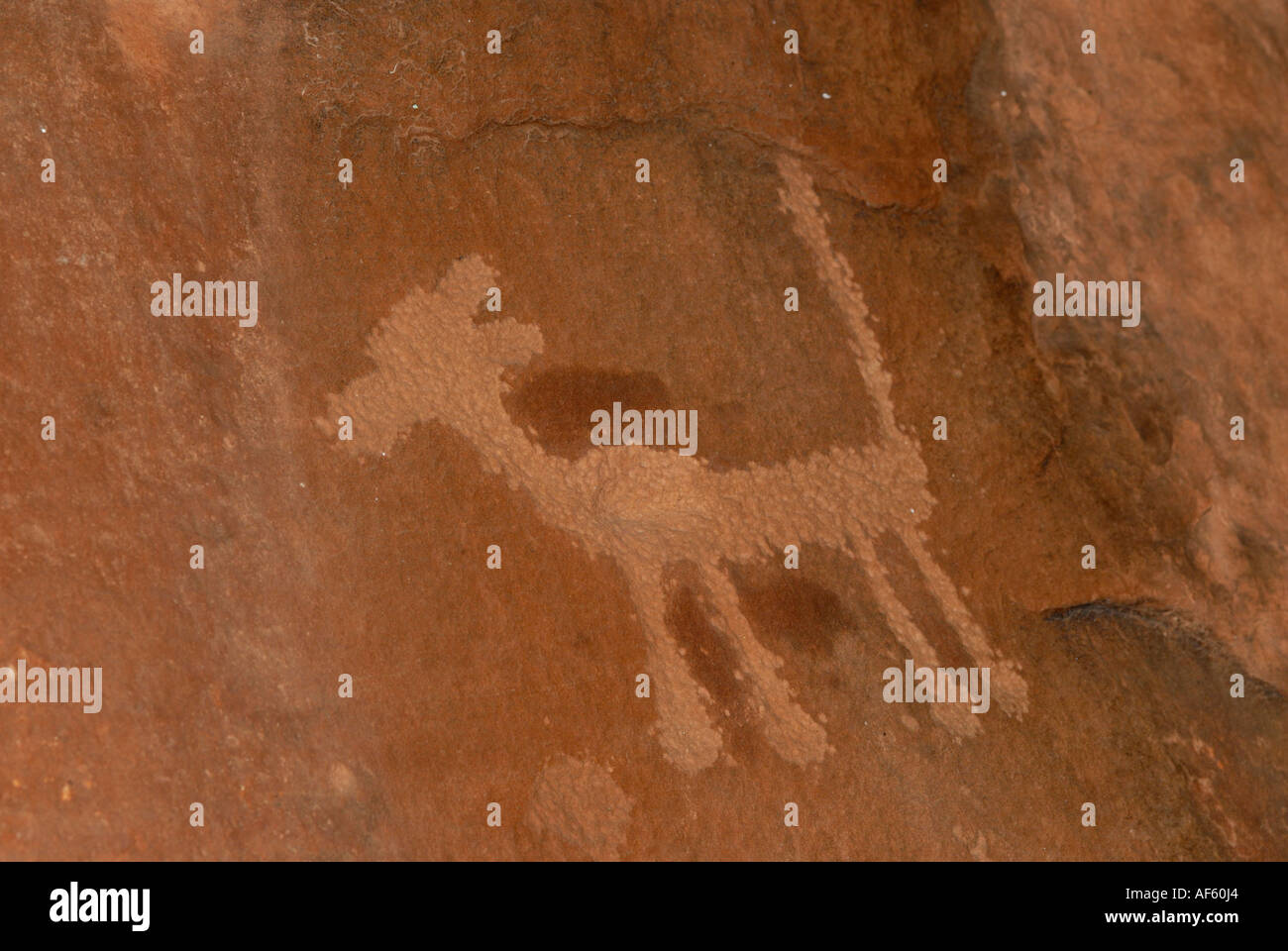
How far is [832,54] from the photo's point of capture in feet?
15.3

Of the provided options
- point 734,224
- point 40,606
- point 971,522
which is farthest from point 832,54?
point 40,606

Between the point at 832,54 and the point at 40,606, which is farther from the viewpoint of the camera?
the point at 832,54

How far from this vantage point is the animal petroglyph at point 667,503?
4480 millimetres

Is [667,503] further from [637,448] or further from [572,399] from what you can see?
[572,399]

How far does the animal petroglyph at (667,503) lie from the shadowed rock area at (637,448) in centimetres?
2

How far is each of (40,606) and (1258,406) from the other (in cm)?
532

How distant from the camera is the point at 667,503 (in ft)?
14.7

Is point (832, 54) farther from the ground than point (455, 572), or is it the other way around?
point (832, 54)

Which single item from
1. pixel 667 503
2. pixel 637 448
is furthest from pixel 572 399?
pixel 667 503

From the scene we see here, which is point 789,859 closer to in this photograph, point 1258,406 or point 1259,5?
point 1258,406

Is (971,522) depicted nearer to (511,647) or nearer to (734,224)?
(734,224)

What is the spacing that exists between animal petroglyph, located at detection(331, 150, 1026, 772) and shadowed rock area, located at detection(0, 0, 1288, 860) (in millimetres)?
18

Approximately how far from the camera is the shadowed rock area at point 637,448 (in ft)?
14.5

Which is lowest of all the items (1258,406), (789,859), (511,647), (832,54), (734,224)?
(789,859)
